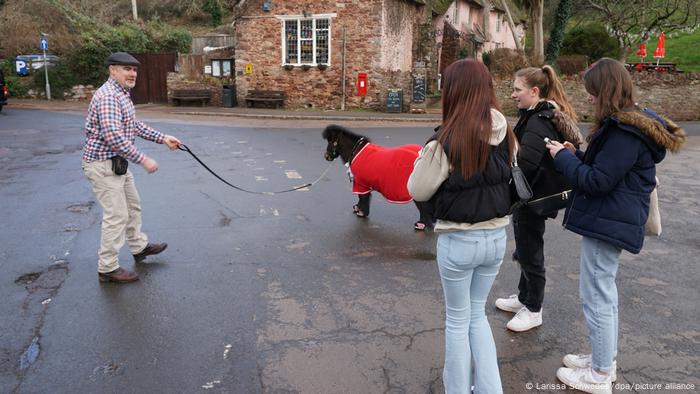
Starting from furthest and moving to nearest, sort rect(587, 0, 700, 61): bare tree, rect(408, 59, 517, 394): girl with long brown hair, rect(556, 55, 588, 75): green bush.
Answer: rect(556, 55, 588, 75): green bush → rect(587, 0, 700, 61): bare tree → rect(408, 59, 517, 394): girl with long brown hair

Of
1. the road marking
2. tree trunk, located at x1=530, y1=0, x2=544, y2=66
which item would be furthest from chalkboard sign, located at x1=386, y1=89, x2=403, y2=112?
the road marking

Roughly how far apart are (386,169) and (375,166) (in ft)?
0.58

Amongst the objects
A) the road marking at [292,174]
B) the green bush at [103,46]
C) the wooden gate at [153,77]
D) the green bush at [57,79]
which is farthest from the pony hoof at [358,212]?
the green bush at [57,79]

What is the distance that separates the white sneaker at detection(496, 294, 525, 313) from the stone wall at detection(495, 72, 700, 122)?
1883cm

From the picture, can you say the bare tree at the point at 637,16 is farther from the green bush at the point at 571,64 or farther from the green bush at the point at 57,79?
the green bush at the point at 57,79

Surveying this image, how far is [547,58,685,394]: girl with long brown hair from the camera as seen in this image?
3.14m

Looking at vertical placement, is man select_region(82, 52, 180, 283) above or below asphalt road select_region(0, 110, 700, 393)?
above

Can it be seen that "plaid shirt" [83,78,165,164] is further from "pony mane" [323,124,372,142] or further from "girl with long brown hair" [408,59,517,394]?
"girl with long brown hair" [408,59,517,394]

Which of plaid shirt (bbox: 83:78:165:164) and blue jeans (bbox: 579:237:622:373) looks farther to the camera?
plaid shirt (bbox: 83:78:165:164)

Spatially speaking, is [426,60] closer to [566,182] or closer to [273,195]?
[273,195]

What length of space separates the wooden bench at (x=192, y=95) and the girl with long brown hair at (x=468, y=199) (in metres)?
24.1

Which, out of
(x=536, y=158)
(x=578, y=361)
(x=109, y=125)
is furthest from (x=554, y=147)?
(x=109, y=125)

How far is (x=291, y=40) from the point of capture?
24203 millimetres

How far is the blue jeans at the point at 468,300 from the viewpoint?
2990 mm
